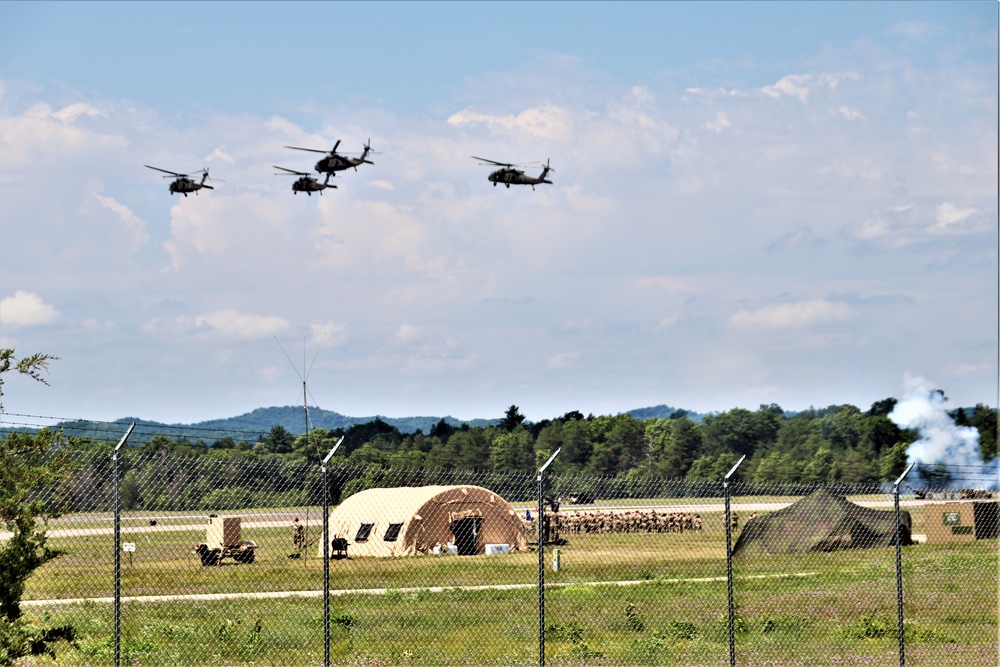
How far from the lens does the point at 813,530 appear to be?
3831 cm

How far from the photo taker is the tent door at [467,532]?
138ft

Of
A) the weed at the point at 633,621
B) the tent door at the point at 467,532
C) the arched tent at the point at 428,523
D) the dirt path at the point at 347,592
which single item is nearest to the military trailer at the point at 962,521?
the dirt path at the point at 347,592

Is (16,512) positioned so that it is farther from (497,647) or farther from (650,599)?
(650,599)

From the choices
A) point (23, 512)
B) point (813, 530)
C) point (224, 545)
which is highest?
point (23, 512)

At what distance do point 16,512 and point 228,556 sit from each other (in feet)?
82.5

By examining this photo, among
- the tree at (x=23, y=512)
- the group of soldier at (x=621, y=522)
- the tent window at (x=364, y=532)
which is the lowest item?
the group of soldier at (x=621, y=522)

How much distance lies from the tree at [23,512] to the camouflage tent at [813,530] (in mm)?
28710

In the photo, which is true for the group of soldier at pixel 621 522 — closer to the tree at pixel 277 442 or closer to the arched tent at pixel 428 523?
the arched tent at pixel 428 523

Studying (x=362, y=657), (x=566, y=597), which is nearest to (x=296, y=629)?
(x=362, y=657)

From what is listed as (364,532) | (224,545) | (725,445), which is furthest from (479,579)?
(725,445)

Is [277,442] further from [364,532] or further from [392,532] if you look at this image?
[364,532]

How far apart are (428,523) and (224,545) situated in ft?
27.5

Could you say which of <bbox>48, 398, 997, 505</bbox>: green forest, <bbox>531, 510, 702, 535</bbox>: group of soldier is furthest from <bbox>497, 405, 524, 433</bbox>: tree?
<bbox>531, 510, 702, 535</bbox>: group of soldier

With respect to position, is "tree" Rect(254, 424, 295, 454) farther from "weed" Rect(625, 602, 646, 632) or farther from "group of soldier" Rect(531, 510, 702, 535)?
"group of soldier" Rect(531, 510, 702, 535)
